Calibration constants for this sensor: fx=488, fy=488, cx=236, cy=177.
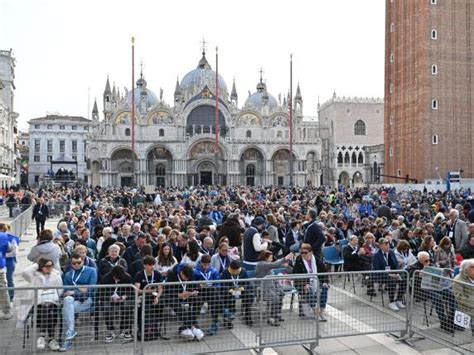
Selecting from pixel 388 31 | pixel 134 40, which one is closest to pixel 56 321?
pixel 134 40

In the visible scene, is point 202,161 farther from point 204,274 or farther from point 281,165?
point 204,274

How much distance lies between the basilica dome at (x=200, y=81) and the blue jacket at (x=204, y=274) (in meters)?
56.5

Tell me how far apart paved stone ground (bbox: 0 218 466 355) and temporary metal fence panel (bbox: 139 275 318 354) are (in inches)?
0.5

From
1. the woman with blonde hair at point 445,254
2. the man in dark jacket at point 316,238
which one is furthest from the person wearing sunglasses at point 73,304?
the woman with blonde hair at point 445,254

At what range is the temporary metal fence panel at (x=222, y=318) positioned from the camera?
6.11 metres

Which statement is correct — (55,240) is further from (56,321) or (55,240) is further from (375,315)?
(375,315)

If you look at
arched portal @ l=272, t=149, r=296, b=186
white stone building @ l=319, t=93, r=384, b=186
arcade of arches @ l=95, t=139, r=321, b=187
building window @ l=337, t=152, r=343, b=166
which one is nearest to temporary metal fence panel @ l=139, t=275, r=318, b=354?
arcade of arches @ l=95, t=139, r=321, b=187

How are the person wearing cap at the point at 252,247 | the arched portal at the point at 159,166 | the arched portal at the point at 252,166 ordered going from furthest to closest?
1. the arched portal at the point at 252,166
2. the arched portal at the point at 159,166
3. the person wearing cap at the point at 252,247

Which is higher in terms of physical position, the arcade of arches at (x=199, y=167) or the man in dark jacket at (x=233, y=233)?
the arcade of arches at (x=199, y=167)

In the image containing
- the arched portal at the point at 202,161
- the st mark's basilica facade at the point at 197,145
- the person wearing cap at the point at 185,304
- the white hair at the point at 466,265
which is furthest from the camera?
the arched portal at the point at 202,161

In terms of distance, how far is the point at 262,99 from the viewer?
70125 millimetres

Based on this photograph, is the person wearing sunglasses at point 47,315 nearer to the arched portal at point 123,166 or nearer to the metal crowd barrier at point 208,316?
the metal crowd barrier at point 208,316

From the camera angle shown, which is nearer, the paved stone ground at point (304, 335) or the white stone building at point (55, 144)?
the paved stone ground at point (304, 335)

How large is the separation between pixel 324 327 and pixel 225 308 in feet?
5.15
